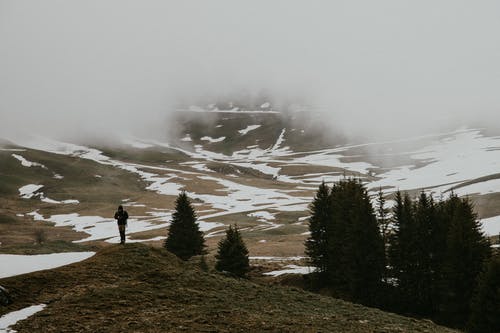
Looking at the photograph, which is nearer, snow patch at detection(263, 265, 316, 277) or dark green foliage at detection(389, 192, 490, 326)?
dark green foliage at detection(389, 192, 490, 326)

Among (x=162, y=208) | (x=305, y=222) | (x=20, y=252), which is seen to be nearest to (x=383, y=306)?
(x=20, y=252)

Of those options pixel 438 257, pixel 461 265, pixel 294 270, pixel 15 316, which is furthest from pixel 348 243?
pixel 15 316

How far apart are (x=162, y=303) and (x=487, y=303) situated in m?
29.6

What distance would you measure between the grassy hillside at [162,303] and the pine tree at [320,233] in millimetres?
30886

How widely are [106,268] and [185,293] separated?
619 cm

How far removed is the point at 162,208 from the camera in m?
166

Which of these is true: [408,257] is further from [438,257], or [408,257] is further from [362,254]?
[362,254]

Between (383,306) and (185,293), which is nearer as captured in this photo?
(185,293)

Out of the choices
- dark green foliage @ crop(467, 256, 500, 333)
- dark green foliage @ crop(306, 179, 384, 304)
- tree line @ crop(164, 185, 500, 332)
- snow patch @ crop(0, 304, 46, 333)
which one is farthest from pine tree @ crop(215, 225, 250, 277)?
snow patch @ crop(0, 304, 46, 333)

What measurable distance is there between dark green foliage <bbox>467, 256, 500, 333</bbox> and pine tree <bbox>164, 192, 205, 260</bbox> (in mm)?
37952

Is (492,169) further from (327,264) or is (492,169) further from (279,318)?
(279,318)

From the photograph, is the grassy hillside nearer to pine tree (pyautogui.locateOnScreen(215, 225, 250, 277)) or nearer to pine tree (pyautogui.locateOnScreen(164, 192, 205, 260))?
pine tree (pyautogui.locateOnScreen(215, 225, 250, 277))

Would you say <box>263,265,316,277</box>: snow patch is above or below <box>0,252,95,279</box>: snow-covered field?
below

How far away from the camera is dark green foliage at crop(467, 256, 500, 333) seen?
37.2 m
